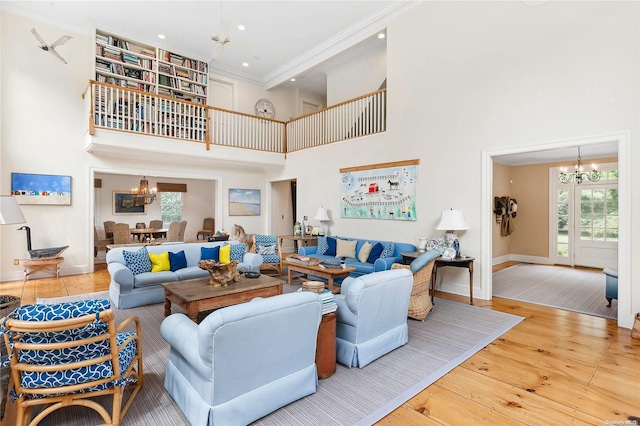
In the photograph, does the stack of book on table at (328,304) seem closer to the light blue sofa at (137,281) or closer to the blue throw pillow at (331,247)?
the light blue sofa at (137,281)

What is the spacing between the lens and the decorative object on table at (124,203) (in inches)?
414

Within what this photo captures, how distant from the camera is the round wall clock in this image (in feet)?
30.7

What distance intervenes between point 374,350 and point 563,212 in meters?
7.57

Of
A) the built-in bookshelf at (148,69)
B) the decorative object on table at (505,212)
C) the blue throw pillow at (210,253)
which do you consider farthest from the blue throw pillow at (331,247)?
the built-in bookshelf at (148,69)

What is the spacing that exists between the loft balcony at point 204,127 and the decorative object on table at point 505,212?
3.95 metres

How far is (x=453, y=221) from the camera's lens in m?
4.86

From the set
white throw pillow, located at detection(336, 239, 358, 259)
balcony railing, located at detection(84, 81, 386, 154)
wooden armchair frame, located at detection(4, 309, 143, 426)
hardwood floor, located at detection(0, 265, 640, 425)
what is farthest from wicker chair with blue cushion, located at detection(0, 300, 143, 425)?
balcony railing, located at detection(84, 81, 386, 154)

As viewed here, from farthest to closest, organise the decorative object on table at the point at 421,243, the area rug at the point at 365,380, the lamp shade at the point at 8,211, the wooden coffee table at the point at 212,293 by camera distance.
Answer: the decorative object on table at the point at 421,243
the wooden coffee table at the point at 212,293
the lamp shade at the point at 8,211
the area rug at the point at 365,380

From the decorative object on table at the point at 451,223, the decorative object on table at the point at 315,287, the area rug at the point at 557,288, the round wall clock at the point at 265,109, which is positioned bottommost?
the area rug at the point at 557,288

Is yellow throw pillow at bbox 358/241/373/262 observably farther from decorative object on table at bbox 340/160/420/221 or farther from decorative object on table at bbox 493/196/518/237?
decorative object on table at bbox 493/196/518/237

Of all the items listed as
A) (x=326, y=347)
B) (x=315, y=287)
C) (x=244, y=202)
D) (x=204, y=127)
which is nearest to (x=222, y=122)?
(x=204, y=127)

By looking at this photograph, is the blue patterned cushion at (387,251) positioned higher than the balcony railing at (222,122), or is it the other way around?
the balcony railing at (222,122)

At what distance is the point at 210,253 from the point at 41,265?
332 centimetres

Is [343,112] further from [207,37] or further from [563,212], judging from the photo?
[563,212]
